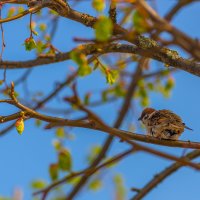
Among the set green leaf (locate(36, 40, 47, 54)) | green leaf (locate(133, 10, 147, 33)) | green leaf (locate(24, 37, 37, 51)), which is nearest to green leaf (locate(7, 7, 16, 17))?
green leaf (locate(36, 40, 47, 54))

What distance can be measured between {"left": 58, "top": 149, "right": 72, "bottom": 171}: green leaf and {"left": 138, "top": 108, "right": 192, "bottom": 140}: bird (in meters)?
2.66

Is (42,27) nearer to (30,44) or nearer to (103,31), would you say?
(30,44)

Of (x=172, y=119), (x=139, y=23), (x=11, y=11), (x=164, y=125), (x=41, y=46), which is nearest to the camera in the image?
(x=139, y=23)

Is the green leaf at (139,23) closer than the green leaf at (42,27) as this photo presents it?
Yes

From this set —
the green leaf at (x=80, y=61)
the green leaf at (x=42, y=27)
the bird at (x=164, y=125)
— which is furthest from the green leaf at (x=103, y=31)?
the green leaf at (x=42, y=27)

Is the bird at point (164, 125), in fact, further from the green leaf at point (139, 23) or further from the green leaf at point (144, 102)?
the green leaf at point (139, 23)

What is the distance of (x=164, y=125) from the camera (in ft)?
18.1

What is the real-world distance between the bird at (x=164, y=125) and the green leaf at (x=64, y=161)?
8.74 feet

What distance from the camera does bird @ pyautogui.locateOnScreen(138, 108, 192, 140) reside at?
5320 millimetres

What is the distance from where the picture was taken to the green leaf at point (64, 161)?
2.55 m

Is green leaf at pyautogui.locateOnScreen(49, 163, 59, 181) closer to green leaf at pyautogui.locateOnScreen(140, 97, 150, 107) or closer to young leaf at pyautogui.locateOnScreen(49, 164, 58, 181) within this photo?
young leaf at pyautogui.locateOnScreen(49, 164, 58, 181)

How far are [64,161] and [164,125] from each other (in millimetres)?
3069

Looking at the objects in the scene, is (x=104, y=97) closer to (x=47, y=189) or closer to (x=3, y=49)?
(x=3, y=49)

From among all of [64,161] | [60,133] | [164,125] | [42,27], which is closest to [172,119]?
[164,125]
